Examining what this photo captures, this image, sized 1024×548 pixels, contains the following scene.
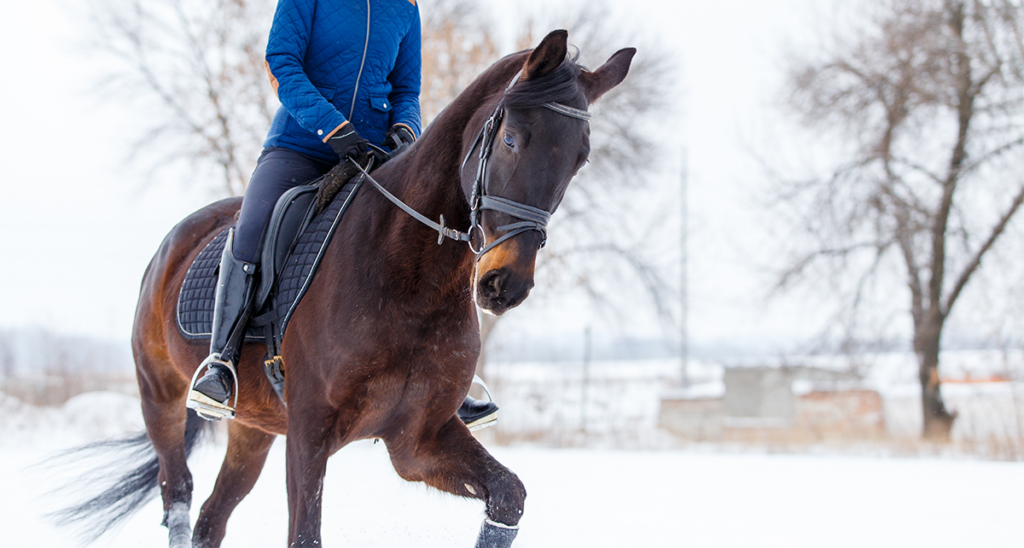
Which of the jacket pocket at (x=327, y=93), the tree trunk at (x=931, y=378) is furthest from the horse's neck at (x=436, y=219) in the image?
the tree trunk at (x=931, y=378)

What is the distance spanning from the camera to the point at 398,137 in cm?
317

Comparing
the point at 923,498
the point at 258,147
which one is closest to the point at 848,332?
the point at 923,498

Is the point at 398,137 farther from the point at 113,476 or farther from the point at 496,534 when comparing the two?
the point at 113,476

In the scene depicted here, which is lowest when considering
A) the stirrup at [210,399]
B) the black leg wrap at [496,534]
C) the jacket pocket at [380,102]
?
the black leg wrap at [496,534]

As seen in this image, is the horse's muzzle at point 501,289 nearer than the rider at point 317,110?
Yes

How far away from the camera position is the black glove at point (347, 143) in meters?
2.77

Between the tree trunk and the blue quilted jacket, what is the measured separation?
1442 cm

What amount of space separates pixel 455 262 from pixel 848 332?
13.5m

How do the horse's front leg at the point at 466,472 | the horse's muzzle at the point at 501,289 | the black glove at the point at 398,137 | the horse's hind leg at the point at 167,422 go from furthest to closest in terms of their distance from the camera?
the horse's hind leg at the point at 167,422 → the black glove at the point at 398,137 → the horse's front leg at the point at 466,472 → the horse's muzzle at the point at 501,289

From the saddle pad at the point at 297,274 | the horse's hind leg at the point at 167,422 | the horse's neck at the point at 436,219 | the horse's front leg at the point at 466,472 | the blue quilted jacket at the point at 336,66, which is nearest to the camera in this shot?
the horse's neck at the point at 436,219

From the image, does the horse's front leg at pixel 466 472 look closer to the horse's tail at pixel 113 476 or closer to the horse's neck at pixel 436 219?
the horse's neck at pixel 436 219

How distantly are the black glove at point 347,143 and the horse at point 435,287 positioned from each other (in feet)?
0.41

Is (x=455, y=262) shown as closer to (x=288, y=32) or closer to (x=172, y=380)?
(x=288, y=32)

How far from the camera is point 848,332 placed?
45.9 ft
